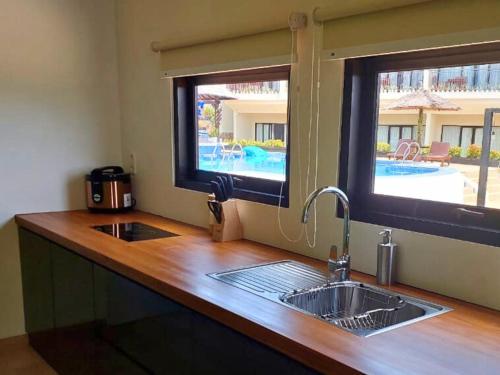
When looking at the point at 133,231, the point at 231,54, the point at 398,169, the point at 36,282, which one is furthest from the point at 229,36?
the point at 36,282

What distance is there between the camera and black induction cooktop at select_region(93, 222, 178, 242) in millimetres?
2492

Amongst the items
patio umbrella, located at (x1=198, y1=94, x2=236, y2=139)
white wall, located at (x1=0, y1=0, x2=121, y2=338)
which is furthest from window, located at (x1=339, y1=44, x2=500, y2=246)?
white wall, located at (x1=0, y1=0, x2=121, y2=338)

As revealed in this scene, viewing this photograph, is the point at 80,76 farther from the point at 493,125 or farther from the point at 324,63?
the point at 493,125

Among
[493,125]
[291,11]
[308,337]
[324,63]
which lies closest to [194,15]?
[291,11]

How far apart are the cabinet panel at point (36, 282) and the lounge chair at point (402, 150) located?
5.93 feet

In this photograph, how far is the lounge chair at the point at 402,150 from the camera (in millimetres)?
1896

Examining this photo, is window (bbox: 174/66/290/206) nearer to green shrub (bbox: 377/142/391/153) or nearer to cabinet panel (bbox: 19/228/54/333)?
green shrub (bbox: 377/142/391/153)

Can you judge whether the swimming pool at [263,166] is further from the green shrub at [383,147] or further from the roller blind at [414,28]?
the roller blind at [414,28]

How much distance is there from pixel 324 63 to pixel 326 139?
0.98ft

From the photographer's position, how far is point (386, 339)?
4.25ft

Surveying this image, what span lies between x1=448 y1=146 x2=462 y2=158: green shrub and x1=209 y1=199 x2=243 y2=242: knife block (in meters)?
1.03

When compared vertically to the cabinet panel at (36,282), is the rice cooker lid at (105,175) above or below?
above

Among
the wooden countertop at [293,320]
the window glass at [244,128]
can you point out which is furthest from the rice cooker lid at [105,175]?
the wooden countertop at [293,320]

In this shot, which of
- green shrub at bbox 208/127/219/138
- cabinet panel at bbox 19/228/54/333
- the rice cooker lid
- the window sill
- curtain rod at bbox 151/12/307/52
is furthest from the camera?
the rice cooker lid
